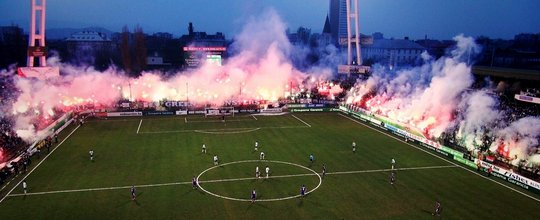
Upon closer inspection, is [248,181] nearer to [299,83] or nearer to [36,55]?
[36,55]

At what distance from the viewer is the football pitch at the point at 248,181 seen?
88.7 ft

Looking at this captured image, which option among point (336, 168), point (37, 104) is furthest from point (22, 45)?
point (336, 168)

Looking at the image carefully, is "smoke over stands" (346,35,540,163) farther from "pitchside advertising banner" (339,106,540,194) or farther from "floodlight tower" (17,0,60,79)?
"floodlight tower" (17,0,60,79)

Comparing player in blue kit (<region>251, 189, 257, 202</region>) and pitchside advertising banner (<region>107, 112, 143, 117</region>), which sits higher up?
pitchside advertising banner (<region>107, 112, 143, 117</region>)

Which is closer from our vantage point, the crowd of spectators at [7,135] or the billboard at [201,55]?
the crowd of spectators at [7,135]

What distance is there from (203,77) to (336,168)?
4786cm

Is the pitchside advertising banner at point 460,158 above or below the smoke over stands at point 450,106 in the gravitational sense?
below

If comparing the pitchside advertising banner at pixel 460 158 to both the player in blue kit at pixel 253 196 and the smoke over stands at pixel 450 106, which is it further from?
the player in blue kit at pixel 253 196

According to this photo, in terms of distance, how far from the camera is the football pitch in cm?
2703

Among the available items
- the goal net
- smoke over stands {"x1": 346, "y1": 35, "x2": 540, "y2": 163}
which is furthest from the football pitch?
the goal net

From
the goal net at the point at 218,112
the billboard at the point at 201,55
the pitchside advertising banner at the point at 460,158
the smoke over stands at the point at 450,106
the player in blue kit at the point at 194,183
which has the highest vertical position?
the billboard at the point at 201,55

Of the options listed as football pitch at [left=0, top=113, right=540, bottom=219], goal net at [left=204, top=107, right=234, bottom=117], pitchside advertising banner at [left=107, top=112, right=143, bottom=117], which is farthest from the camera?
goal net at [left=204, top=107, right=234, bottom=117]

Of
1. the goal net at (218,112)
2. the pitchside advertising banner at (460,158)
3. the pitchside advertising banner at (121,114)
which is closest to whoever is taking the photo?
the pitchside advertising banner at (460,158)

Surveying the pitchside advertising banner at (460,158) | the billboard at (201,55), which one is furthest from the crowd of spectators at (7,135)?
the pitchside advertising banner at (460,158)
